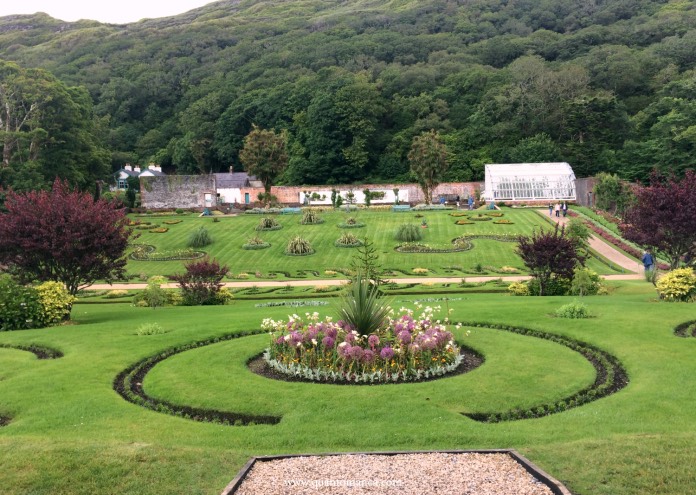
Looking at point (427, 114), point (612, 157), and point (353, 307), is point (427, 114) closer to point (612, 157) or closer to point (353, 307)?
point (612, 157)

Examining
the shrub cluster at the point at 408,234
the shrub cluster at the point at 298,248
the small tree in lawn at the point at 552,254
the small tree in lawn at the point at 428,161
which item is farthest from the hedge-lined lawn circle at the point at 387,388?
the small tree in lawn at the point at 428,161

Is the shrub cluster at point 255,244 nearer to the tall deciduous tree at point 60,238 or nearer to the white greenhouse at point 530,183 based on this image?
the tall deciduous tree at point 60,238

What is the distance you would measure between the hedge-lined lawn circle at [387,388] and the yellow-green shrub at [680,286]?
6577 millimetres

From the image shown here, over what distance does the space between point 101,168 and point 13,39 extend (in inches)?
5354

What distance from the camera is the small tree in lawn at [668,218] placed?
20688mm

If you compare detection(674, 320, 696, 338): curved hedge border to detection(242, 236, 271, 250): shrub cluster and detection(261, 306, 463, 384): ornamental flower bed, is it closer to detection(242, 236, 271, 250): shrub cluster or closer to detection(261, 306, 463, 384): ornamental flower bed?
detection(261, 306, 463, 384): ornamental flower bed

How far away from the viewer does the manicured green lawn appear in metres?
7.21

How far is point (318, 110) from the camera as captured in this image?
251ft

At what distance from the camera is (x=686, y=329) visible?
1468 centimetres

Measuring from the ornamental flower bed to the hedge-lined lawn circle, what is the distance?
0.46 m

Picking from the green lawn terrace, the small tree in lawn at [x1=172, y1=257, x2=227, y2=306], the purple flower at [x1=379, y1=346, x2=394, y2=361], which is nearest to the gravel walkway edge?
the purple flower at [x1=379, y1=346, x2=394, y2=361]

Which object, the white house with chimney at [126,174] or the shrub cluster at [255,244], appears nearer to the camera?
the shrub cluster at [255,244]

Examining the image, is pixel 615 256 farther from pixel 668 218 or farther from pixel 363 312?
pixel 363 312

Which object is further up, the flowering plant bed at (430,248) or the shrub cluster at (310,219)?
the shrub cluster at (310,219)
